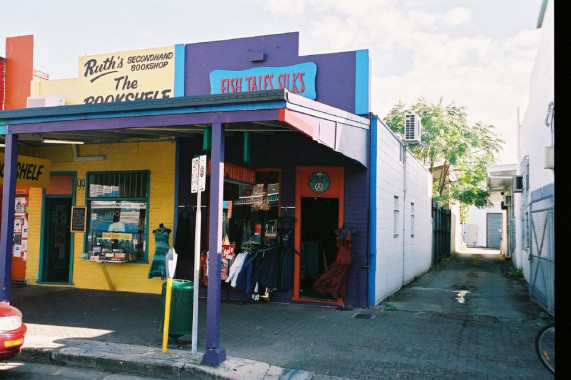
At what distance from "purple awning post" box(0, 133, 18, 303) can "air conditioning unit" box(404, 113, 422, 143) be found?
34.6 feet

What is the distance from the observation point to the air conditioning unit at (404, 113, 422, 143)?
1485cm

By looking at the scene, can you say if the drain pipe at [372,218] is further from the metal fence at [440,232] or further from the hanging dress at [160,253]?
the metal fence at [440,232]

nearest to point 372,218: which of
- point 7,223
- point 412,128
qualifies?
point 412,128

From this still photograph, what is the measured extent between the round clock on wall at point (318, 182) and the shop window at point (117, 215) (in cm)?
421

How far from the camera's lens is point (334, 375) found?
241 inches

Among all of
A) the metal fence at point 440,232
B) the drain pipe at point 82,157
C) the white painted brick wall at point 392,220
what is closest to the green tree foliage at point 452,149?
the metal fence at point 440,232

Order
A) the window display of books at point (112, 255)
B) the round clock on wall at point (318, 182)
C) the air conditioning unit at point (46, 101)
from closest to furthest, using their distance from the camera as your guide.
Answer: the round clock on wall at point (318, 182), the window display of books at point (112, 255), the air conditioning unit at point (46, 101)

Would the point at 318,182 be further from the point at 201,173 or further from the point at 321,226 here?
the point at 201,173

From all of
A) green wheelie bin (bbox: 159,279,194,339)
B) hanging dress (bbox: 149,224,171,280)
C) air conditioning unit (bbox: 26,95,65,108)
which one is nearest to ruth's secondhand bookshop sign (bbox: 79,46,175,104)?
air conditioning unit (bbox: 26,95,65,108)

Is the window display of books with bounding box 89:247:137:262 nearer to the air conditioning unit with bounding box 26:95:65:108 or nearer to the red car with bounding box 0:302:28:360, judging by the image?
the air conditioning unit with bounding box 26:95:65:108

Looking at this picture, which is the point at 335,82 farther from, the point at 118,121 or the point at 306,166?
the point at 118,121

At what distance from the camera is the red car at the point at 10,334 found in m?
5.76

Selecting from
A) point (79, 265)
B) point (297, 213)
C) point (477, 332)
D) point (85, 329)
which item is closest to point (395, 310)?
point (477, 332)

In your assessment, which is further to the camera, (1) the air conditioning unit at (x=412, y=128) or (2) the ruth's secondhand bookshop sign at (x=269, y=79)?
(1) the air conditioning unit at (x=412, y=128)
